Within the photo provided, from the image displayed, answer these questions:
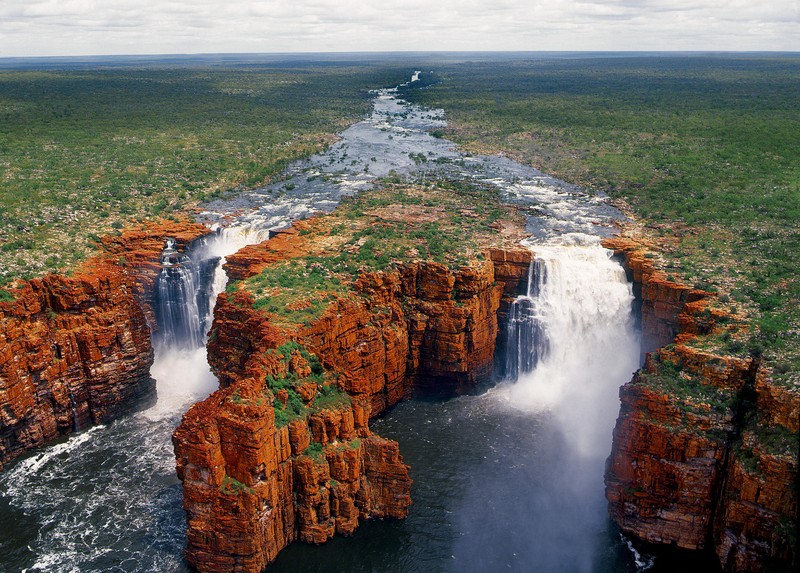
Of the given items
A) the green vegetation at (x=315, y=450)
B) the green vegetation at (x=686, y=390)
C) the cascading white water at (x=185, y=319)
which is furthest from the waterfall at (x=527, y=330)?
the cascading white water at (x=185, y=319)

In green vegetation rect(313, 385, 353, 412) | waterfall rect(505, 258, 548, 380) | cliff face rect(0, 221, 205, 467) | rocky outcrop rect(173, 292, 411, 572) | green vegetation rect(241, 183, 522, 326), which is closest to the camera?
rocky outcrop rect(173, 292, 411, 572)

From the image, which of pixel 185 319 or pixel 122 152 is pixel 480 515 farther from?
pixel 122 152

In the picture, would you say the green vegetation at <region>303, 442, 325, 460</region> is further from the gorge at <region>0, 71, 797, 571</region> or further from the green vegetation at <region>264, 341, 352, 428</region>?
the green vegetation at <region>264, 341, 352, 428</region>

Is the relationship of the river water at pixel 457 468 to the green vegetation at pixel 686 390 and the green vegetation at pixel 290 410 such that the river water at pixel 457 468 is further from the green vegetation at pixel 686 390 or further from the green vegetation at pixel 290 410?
the green vegetation at pixel 686 390

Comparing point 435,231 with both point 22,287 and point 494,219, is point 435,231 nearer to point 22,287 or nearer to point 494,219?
point 494,219

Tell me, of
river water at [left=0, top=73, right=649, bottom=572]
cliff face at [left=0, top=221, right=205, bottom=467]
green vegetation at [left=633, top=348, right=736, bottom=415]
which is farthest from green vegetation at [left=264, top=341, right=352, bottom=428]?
green vegetation at [left=633, top=348, right=736, bottom=415]

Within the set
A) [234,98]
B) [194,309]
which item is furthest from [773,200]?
[234,98]

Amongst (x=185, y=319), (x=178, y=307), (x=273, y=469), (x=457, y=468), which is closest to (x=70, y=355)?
(x=178, y=307)
